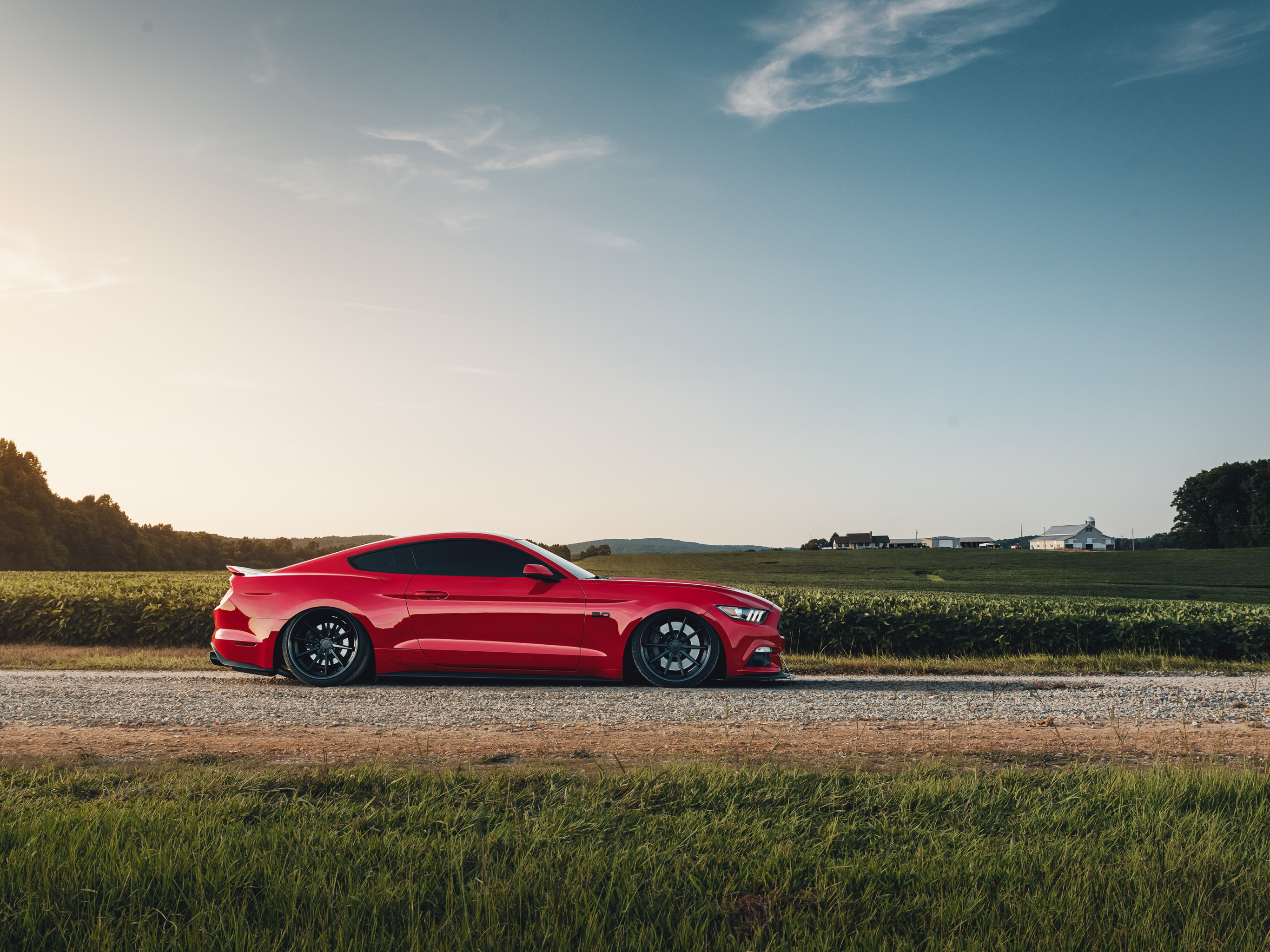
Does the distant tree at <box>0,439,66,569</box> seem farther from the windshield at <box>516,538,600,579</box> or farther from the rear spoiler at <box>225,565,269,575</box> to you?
the windshield at <box>516,538,600,579</box>

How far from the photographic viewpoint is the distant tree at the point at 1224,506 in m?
82.6

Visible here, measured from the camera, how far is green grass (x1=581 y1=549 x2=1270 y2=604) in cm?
4294

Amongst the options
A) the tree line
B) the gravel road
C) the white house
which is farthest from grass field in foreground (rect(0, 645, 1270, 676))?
the white house

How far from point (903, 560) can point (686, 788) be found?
204ft

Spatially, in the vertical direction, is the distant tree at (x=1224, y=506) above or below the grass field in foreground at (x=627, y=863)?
above

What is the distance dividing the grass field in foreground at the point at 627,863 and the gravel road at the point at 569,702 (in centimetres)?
226

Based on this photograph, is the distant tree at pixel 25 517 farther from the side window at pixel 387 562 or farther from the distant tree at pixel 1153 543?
the distant tree at pixel 1153 543

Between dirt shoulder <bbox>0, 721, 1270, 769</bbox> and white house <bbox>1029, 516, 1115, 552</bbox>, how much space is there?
444 ft

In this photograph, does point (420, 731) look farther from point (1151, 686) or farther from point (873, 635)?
point (873, 635)

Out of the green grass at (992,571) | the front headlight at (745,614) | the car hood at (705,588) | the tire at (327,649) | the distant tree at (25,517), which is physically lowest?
the green grass at (992,571)

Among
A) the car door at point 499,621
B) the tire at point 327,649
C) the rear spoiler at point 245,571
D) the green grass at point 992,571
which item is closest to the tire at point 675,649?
the car door at point 499,621

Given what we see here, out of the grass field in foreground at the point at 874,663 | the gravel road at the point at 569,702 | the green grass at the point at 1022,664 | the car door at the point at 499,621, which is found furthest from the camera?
the green grass at the point at 1022,664

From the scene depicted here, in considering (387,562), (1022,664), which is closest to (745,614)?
(387,562)

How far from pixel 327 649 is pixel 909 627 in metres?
9.12
